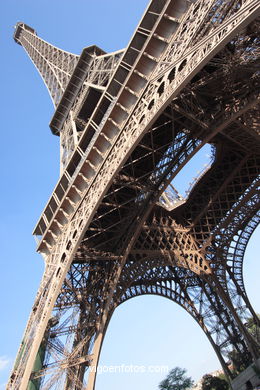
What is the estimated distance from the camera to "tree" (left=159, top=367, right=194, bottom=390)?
116 ft

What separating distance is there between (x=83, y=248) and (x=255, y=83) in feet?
30.2

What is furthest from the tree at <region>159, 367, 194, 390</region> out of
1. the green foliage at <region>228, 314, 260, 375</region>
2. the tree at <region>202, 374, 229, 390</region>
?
the green foliage at <region>228, 314, 260, 375</region>

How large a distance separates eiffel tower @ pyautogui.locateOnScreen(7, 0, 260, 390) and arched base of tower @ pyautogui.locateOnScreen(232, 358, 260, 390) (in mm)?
79

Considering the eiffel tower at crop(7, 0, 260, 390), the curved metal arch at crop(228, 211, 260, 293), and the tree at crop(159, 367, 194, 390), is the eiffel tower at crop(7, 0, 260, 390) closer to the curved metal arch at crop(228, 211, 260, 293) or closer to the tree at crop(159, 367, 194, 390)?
the curved metal arch at crop(228, 211, 260, 293)

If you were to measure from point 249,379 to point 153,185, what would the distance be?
14.0 meters

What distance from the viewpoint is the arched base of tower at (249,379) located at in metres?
19.2

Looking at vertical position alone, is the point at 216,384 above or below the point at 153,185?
below

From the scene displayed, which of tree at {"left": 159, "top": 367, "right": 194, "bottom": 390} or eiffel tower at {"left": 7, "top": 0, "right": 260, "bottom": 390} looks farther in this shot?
tree at {"left": 159, "top": 367, "right": 194, "bottom": 390}

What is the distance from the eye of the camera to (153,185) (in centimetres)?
1377

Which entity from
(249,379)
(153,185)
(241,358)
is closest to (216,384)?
(241,358)

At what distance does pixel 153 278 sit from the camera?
2170 cm

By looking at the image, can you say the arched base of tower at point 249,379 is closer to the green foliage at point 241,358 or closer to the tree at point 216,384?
the green foliage at point 241,358

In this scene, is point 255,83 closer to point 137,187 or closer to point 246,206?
point 137,187

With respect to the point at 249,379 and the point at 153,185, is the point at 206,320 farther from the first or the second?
the point at 153,185
